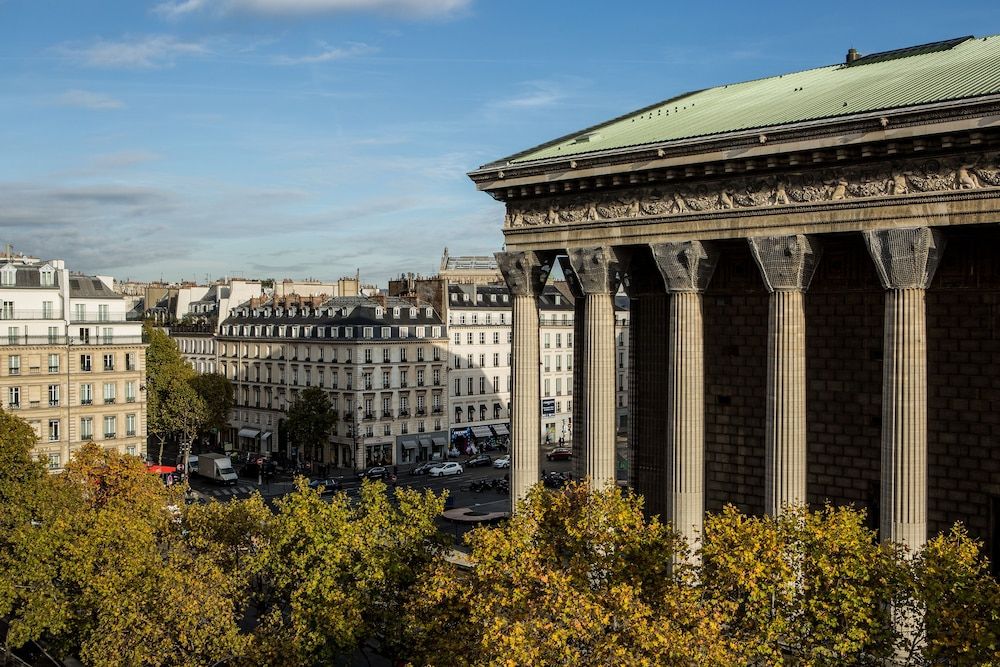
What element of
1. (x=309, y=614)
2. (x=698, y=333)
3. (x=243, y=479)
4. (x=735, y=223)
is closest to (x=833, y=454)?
(x=698, y=333)

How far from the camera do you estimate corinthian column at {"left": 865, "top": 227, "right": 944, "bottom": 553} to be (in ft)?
87.2

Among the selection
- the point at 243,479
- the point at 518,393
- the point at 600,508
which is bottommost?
the point at 243,479

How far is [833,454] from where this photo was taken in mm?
33312

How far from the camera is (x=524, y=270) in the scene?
35438 mm

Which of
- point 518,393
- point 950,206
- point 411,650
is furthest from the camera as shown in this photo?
point 518,393

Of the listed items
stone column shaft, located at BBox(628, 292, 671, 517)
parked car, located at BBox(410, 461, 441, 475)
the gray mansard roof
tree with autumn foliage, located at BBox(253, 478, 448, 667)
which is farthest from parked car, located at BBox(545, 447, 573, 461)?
tree with autumn foliage, located at BBox(253, 478, 448, 667)

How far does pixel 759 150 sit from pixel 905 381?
7.16 metres

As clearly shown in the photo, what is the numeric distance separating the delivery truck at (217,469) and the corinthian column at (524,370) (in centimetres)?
5669

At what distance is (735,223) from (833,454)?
8539 millimetres

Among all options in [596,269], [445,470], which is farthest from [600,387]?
[445,470]

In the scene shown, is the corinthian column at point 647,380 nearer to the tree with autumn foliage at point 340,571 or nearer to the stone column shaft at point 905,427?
the tree with autumn foliage at point 340,571

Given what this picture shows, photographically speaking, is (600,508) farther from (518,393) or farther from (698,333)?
(518,393)

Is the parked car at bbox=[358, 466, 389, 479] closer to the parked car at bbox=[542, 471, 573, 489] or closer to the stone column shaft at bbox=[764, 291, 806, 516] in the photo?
the parked car at bbox=[542, 471, 573, 489]

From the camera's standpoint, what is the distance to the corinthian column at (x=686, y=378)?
102 feet
